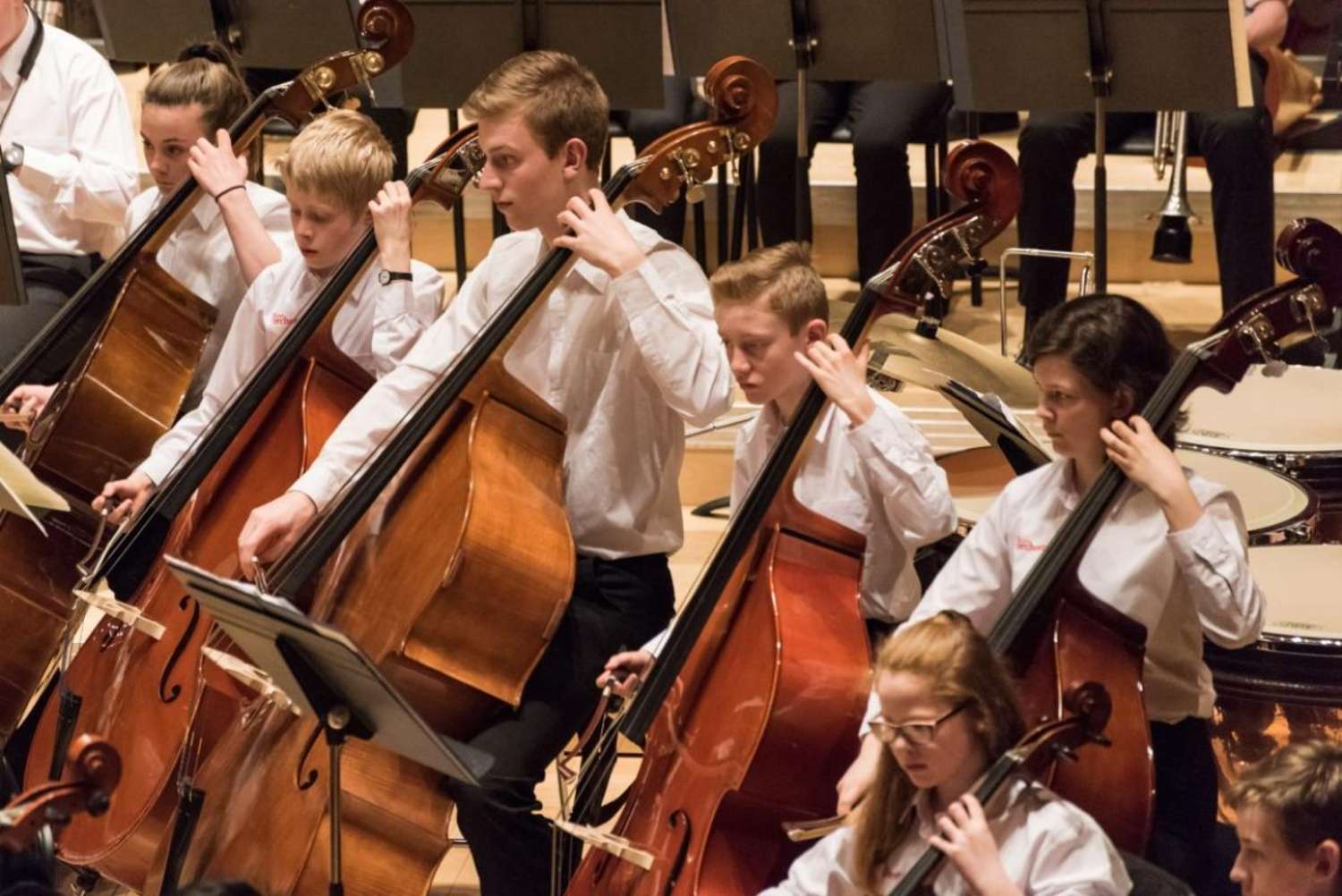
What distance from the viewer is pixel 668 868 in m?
2.72

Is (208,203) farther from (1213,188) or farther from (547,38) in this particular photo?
(1213,188)

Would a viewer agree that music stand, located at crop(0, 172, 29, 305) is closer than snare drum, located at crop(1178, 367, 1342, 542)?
No

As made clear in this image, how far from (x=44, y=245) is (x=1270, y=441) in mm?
2807

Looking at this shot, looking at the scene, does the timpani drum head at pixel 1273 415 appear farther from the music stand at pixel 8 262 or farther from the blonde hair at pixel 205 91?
the music stand at pixel 8 262

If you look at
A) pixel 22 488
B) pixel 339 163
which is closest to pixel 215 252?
pixel 339 163

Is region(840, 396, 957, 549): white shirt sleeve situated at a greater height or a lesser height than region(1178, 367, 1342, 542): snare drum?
greater

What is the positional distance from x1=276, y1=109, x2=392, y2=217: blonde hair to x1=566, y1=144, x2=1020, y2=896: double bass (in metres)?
1.12

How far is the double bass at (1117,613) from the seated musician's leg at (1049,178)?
283cm

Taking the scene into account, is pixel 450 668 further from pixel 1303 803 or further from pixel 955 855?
pixel 1303 803

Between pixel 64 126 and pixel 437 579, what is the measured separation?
228 centimetres

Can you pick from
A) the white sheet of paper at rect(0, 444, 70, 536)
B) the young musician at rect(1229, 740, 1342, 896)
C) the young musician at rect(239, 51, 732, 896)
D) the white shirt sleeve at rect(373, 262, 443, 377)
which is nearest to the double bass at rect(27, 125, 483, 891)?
the white shirt sleeve at rect(373, 262, 443, 377)

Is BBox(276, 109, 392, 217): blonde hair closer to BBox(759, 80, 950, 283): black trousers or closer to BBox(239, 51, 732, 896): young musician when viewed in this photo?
BBox(239, 51, 732, 896): young musician

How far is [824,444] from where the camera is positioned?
3.10 m

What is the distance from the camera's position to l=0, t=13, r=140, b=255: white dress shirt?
4.74 metres
